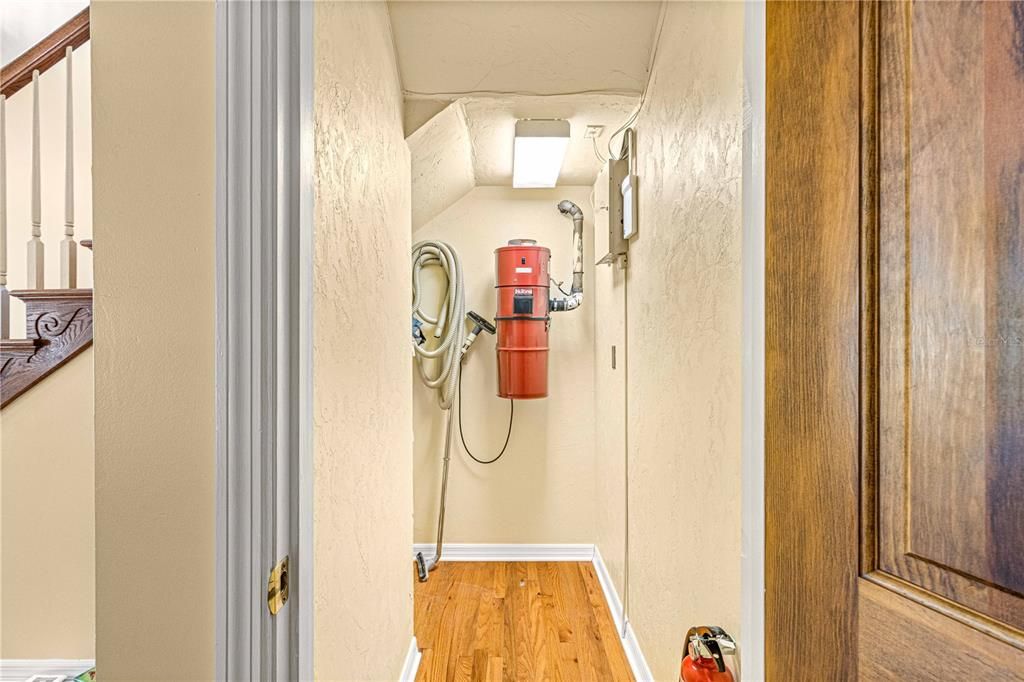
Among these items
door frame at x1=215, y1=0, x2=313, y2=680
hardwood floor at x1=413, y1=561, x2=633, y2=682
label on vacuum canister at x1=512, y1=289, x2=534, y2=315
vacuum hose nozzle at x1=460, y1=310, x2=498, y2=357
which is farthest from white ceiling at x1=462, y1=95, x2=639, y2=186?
hardwood floor at x1=413, y1=561, x2=633, y2=682

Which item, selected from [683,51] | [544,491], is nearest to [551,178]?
[683,51]

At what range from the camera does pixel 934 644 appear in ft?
1.59

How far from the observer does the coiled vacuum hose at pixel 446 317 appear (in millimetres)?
2961

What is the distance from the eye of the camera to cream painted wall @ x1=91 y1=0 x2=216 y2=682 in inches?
24.3

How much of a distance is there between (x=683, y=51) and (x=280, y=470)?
1340 millimetres

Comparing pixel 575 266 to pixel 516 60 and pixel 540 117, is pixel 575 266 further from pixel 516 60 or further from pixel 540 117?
pixel 516 60

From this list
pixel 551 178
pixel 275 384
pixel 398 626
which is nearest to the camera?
pixel 275 384

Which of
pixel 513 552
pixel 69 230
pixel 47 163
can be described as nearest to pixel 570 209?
pixel 513 552

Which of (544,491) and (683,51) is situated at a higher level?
(683,51)

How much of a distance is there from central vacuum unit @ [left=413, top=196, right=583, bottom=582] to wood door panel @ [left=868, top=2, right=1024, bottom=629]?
2278 millimetres

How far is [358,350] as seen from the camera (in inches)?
48.8

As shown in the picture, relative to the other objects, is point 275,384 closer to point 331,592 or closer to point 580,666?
point 331,592

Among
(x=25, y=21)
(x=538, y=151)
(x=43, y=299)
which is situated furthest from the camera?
(x=25, y=21)

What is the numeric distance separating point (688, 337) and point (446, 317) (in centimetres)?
184
